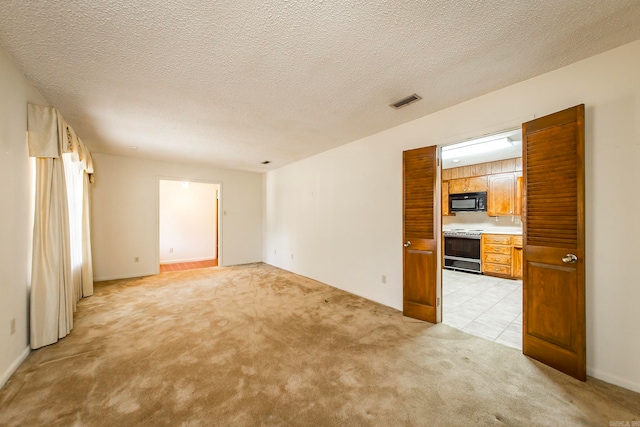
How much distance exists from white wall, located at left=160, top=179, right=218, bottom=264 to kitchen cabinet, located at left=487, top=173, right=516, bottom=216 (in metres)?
6.85

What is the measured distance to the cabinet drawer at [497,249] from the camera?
4.90 m

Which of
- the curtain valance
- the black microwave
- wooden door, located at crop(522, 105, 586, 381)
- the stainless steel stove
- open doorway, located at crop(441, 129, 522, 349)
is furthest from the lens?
the black microwave

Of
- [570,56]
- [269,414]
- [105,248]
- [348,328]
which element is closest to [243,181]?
[105,248]

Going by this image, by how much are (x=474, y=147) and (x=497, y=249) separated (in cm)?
228

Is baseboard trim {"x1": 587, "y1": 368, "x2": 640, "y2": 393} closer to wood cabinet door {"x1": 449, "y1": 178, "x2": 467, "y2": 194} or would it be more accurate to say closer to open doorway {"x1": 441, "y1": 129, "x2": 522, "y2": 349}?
open doorway {"x1": 441, "y1": 129, "x2": 522, "y2": 349}

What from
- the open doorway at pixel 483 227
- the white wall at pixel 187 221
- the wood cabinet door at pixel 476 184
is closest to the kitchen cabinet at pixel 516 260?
the open doorway at pixel 483 227

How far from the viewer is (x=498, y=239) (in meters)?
5.02

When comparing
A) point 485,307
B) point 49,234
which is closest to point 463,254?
point 485,307

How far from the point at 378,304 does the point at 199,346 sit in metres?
2.28

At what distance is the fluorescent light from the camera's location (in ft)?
12.6

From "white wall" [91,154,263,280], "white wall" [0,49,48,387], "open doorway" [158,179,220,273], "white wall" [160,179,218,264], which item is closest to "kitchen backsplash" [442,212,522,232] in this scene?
"white wall" [91,154,263,280]

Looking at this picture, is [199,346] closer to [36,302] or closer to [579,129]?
[36,302]

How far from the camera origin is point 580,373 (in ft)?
6.01

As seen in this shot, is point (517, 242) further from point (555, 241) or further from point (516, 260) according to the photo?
point (555, 241)
